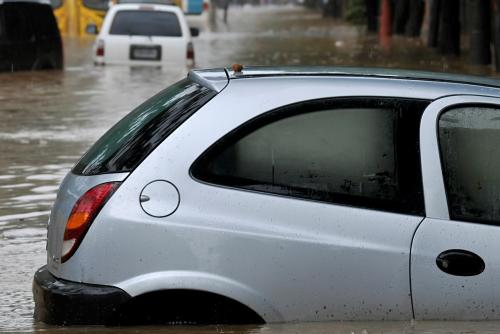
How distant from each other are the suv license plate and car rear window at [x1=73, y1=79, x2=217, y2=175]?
1964cm

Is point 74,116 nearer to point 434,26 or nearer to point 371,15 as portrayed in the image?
point 434,26

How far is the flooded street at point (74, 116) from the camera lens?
6.92m

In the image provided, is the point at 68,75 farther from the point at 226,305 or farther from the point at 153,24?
the point at 226,305

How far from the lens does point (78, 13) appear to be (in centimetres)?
4872

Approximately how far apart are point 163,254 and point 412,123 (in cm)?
115

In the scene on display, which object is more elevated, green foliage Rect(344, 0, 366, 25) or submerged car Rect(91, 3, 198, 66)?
submerged car Rect(91, 3, 198, 66)

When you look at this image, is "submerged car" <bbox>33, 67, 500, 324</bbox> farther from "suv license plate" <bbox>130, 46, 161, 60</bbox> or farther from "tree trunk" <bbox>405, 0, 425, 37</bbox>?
"tree trunk" <bbox>405, 0, 425, 37</bbox>

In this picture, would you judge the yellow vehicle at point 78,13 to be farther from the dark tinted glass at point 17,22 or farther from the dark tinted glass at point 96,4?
the dark tinted glass at point 17,22

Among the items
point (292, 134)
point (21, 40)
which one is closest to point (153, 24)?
point (21, 40)

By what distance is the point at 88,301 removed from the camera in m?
5.66

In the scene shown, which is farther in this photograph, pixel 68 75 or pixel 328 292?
pixel 68 75

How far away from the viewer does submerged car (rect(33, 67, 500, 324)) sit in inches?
221

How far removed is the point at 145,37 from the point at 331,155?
20178mm

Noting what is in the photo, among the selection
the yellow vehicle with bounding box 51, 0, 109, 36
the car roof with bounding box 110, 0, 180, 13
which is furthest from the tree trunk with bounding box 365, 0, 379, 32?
the car roof with bounding box 110, 0, 180, 13
